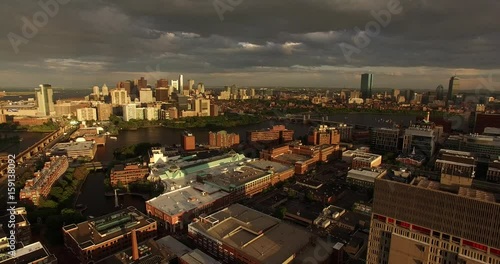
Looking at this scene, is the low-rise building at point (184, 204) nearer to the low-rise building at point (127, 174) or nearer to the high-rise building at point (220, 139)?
the low-rise building at point (127, 174)

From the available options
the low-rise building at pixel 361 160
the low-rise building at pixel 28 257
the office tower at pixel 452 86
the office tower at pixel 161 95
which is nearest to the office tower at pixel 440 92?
the office tower at pixel 452 86

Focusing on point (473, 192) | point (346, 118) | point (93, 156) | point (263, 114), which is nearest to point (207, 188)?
point (473, 192)

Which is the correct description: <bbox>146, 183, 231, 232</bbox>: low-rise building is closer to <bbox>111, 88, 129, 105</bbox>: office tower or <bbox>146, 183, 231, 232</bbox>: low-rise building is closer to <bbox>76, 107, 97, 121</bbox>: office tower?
<bbox>76, 107, 97, 121</bbox>: office tower

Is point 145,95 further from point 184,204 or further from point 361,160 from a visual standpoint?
point 184,204

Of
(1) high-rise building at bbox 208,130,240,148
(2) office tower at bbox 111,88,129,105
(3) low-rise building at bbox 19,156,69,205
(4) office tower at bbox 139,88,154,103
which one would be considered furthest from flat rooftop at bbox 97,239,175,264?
(4) office tower at bbox 139,88,154,103

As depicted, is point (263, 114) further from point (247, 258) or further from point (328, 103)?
point (247, 258)

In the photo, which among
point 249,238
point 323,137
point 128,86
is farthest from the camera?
point 128,86

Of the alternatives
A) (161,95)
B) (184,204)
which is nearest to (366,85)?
(161,95)
